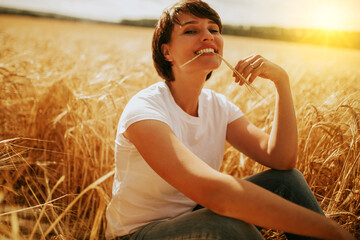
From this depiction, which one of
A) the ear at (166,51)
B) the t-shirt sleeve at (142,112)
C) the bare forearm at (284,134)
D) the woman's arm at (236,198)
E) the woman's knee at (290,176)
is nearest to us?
the woman's arm at (236,198)

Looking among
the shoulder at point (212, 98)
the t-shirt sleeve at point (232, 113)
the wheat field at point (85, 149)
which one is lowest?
the wheat field at point (85, 149)

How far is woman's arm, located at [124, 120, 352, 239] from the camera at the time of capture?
2.64ft

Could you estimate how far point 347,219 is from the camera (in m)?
1.24

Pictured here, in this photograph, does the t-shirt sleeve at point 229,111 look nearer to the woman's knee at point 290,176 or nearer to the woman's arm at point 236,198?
the woman's knee at point 290,176

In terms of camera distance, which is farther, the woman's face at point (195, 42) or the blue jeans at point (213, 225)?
the woman's face at point (195, 42)

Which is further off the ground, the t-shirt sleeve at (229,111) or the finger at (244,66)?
the finger at (244,66)

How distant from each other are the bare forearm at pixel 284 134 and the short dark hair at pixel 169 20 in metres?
0.57

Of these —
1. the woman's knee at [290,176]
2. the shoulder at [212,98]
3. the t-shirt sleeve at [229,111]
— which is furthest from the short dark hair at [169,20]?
the woman's knee at [290,176]

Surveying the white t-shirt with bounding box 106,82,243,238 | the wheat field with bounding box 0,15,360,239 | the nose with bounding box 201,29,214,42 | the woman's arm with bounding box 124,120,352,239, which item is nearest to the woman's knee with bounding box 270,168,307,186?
the wheat field with bounding box 0,15,360,239

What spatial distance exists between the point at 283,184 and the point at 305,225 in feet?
1.18

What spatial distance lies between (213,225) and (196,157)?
0.24m

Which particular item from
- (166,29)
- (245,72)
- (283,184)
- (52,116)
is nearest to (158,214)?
(283,184)

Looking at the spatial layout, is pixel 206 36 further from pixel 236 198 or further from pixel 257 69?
pixel 236 198

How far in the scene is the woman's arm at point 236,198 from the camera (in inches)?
31.6
